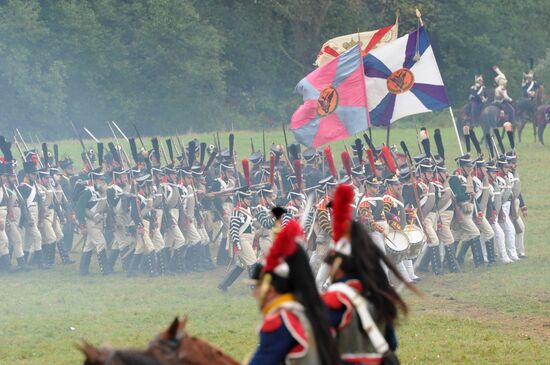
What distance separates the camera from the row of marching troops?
18719 millimetres

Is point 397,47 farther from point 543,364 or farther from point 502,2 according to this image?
point 502,2

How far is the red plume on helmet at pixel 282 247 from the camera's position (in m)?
6.10

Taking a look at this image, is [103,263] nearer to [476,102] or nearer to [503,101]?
[503,101]

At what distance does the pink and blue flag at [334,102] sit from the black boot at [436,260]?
2.58 metres

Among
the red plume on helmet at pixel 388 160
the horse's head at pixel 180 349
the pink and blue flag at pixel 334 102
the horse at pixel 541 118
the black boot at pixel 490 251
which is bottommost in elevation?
the black boot at pixel 490 251

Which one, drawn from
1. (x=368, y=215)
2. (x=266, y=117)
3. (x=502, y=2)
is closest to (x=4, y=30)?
(x=266, y=117)

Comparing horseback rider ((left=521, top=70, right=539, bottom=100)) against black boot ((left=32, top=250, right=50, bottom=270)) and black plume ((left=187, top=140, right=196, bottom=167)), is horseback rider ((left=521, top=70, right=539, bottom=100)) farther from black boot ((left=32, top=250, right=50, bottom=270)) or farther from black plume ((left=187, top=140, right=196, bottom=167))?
black boot ((left=32, top=250, right=50, bottom=270))

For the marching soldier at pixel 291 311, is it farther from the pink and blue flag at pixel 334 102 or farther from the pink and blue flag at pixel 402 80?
the pink and blue flag at pixel 402 80

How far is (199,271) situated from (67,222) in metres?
3.72

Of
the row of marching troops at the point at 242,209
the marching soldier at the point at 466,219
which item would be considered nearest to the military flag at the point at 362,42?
the row of marching troops at the point at 242,209

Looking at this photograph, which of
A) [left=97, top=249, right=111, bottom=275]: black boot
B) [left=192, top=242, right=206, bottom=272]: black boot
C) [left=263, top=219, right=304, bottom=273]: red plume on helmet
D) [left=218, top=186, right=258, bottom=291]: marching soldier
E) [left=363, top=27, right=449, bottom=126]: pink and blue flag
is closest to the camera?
[left=263, top=219, right=304, bottom=273]: red plume on helmet

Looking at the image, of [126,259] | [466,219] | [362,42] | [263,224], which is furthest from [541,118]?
[263,224]

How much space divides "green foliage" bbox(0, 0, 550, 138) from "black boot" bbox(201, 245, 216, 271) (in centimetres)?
2248

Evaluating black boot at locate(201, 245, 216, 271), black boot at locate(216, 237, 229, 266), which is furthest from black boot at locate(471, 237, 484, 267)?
black boot at locate(201, 245, 216, 271)
